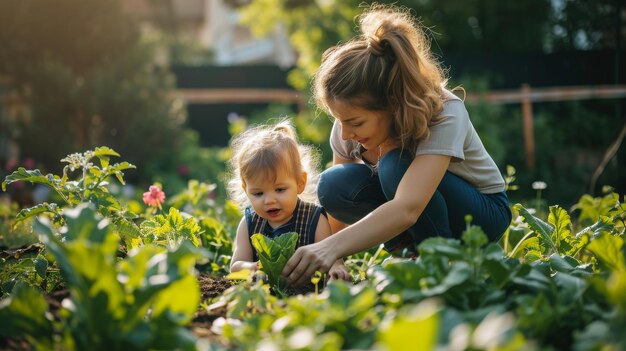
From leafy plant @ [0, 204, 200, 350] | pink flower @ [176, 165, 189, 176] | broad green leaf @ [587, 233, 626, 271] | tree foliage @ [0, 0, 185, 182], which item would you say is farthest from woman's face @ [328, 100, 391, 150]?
tree foliage @ [0, 0, 185, 182]

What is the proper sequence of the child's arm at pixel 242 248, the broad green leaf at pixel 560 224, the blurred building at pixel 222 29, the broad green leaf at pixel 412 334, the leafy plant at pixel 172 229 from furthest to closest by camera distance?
1. the blurred building at pixel 222 29
2. the child's arm at pixel 242 248
3. the broad green leaf at pixel 560 224
4. the leafy plant at pixel 172 229
5. the broad green leaf at pixel 412 334

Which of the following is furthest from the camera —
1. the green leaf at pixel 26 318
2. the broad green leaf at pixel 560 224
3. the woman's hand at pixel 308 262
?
the broad green leaf at pixel 560 224

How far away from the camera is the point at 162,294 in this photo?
1.38 meters

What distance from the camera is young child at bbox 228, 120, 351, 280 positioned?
260 cm

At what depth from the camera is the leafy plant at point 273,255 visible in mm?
2098

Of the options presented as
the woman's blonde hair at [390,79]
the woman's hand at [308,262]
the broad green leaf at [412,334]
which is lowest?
the woman's hand at [308,262]

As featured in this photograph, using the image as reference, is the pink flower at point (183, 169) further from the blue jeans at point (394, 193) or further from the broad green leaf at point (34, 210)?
the broad green leaf at point (34, 210)

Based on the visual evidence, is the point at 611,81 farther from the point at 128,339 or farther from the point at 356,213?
the point at 128,339

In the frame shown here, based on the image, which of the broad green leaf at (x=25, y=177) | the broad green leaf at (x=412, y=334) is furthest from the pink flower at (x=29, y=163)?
the broad green leaf at (x=412, y=334)

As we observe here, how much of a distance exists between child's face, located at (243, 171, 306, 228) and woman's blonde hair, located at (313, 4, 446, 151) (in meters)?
0.36

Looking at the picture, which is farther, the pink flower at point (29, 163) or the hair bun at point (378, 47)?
the pink flower at point (29, 163)

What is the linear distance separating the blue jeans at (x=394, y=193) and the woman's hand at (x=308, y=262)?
0.55 meters

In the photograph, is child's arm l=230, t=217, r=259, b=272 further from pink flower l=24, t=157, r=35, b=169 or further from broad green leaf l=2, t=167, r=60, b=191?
pink flower l=24, t=157, r=35, b=169

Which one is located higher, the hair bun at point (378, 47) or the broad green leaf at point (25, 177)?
the hair bun at point (378, 47)
